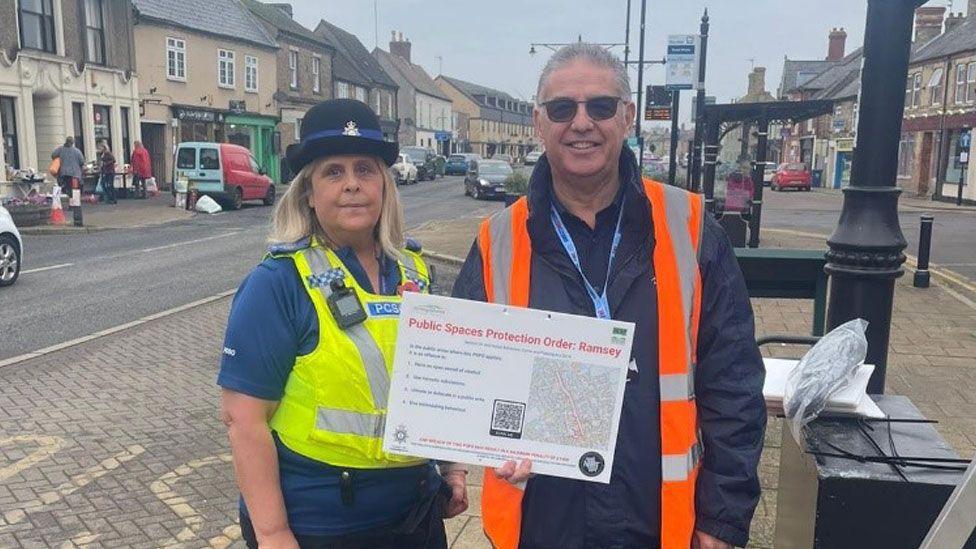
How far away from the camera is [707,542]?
200 centimetres

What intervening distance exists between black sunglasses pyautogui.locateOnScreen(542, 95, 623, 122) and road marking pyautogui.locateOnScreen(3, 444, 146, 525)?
357 centimetres

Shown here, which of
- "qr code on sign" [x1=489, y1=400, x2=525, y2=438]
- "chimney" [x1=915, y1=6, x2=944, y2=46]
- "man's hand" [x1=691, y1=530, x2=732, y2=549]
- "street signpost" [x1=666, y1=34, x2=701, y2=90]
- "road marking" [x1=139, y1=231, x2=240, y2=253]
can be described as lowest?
"road marking" [x1=139, y1=231, x2=240, y2=253]

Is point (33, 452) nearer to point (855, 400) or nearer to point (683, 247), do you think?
point (683, 247)

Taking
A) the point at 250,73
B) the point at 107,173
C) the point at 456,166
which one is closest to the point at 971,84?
the point at 456,166

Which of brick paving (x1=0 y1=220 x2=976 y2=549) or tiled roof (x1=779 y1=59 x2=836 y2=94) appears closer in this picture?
brick paving (x1=0 y1=220 x2=976 y2=549)

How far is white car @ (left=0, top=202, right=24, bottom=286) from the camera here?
10469mm

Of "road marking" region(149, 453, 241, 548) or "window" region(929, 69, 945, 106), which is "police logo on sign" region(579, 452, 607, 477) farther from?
"window" region(929, 69, 945, 106)

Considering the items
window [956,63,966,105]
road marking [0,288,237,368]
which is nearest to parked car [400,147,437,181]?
window [956,63,966,105]

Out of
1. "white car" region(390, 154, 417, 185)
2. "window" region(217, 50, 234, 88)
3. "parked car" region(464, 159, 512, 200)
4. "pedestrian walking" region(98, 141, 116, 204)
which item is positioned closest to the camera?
"pedestrian walking" region(98, 141, 116, 204)

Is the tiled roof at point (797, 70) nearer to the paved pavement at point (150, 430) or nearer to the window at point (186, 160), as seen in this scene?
the window at point (186, 160)

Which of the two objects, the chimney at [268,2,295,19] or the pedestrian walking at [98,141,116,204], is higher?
the chimney at [268,2,295,19]

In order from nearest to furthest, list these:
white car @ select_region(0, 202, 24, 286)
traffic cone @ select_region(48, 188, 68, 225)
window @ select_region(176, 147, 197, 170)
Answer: white car @ select_region(0, 202, 24, 286) < traffic cone @ select_region(48, 188, 68, 225) < window @ select_region(176, 147, 197, 170)

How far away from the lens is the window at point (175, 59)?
30.0 meters

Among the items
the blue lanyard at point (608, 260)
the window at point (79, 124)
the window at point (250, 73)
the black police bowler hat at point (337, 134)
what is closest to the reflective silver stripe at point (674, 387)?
the blue lanyard at point (608, 260)
